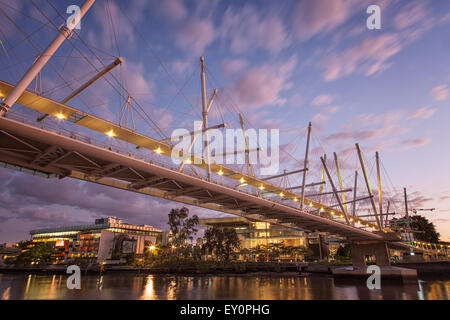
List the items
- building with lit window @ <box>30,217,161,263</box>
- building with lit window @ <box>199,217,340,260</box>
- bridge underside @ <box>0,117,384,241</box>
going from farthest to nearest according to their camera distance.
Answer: building with lit window @ <box>30,217,161,263</box> → building with lit window @ <box>199,217,340,260</box> → bridge underside @ <box>0,117,384,241</box>

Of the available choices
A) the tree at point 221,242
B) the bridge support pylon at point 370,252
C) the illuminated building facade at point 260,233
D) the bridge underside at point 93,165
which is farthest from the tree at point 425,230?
the bridge underside at point 93,165

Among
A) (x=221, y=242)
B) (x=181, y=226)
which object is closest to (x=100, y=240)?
(x=181, y=226)

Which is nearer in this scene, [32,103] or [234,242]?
[32,103]

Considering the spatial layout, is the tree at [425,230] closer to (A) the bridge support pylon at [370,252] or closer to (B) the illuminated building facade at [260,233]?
(B) the illuminated building facade at [260,233]

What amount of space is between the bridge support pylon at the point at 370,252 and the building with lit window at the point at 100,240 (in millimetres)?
63550

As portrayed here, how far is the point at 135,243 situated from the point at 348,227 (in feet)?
243

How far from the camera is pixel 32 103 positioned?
28125mm

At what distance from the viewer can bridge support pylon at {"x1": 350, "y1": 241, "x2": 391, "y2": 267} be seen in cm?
5416

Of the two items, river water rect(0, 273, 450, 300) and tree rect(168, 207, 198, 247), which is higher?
tree rect(168, 207, 198, 247)

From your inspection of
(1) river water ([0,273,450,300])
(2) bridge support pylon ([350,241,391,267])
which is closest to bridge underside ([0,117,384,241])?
(1) river water ([0,273,450,300])

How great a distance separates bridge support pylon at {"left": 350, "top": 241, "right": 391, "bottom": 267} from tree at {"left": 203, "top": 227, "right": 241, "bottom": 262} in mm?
24376

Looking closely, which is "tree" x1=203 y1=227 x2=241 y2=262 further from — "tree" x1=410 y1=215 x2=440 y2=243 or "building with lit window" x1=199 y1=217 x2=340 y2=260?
"tree" x1=410 y1=215 x2=440 y2=243
